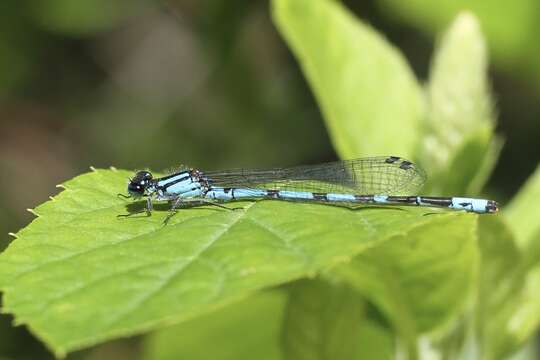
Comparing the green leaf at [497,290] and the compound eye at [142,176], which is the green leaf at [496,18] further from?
the green leaf at [497,290]

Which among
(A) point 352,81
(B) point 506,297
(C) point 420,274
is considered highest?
(A) point 352,81

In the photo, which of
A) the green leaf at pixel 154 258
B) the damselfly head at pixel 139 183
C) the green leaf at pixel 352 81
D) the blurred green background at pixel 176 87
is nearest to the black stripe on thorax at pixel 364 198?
the green leaf at pixel 352 81

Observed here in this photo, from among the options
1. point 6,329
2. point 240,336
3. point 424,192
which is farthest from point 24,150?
point 424,192

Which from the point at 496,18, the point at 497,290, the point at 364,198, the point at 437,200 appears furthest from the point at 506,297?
the point at 496,18

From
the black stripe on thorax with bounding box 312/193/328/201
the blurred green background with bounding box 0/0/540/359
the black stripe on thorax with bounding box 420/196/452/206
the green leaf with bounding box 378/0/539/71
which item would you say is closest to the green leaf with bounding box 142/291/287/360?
the black stripe on thorax with bounding box 312/193/328/201

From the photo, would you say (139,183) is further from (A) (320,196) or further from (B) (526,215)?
(B) (526,215)

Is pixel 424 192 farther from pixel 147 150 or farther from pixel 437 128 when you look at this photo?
pixel 147 150
